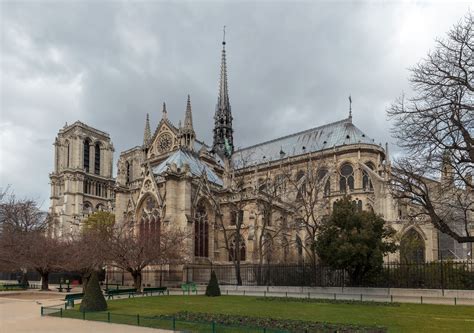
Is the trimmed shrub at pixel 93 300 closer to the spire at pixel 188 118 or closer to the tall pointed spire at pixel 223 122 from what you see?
the spire at pixel 188 118

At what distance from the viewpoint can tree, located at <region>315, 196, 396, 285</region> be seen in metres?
26.7

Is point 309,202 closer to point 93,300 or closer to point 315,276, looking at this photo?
point 315,276

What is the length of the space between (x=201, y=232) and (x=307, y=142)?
2999 cm

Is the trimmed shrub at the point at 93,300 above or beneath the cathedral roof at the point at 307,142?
beneath

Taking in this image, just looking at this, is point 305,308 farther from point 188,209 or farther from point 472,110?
point 188,209

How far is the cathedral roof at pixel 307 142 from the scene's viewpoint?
199 ft

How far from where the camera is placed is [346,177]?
5691 cm

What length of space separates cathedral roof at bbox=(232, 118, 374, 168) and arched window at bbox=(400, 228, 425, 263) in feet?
51.3

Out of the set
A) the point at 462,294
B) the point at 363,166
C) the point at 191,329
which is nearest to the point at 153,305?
the point at 191,329

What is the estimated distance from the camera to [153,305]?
21.9m

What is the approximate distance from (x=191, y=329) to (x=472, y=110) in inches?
436

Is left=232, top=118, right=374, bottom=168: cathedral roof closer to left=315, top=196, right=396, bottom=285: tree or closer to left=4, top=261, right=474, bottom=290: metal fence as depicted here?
left=4, top=261, right=474, bottom=290: metal fence

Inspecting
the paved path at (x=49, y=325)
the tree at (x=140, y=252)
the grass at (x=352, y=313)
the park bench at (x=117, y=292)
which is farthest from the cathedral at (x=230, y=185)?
the paved path at (x=49, y=325)

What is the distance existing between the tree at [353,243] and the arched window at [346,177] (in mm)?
27546
